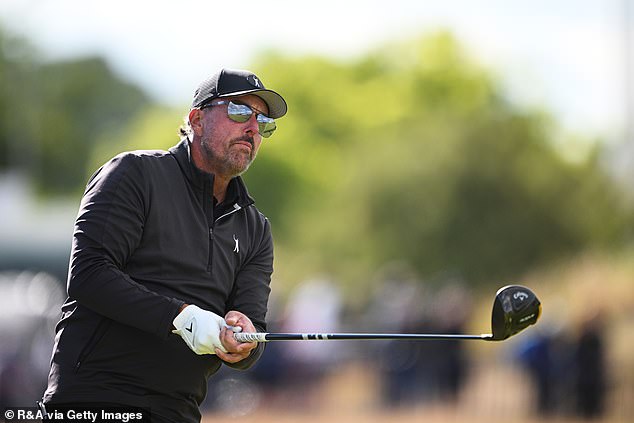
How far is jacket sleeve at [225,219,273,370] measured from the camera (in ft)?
20.5

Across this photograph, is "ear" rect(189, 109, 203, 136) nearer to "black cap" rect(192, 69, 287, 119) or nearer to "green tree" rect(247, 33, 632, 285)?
"black cap" rect(192, 69, 287, 119)

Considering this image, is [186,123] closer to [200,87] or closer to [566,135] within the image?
[200,87]

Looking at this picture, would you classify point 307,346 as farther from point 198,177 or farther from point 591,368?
point 198,177

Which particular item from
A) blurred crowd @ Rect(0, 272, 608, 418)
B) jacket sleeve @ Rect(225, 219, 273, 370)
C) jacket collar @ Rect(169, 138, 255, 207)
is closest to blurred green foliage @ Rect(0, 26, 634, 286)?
blurred crowd @ Rect(0, 272, 608, 418)

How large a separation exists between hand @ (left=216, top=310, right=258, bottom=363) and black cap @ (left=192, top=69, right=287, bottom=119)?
3.45 feet

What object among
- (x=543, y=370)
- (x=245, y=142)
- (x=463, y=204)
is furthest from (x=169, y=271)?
(x=463, y=204)

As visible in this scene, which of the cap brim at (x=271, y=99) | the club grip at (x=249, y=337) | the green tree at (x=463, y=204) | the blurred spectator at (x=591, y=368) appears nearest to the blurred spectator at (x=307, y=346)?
the blurred spectator at (x=591, y=368)

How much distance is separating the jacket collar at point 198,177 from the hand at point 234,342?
61 cm

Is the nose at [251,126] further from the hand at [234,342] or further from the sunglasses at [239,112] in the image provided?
the hand at [234,342]

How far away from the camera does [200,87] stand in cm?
635

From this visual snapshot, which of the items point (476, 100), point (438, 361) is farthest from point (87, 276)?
point (476, 100)

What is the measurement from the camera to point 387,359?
2114 cm

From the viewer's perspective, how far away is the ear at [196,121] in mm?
6258

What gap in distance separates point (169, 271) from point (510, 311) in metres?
1.63
